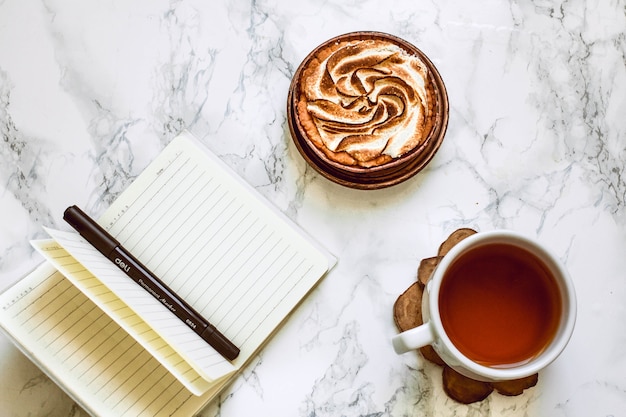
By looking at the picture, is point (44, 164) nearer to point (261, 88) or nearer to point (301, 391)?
point (261, 88)

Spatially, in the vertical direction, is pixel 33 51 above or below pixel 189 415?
above

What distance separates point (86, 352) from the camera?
79 cm

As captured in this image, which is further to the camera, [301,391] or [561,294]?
[301,391]

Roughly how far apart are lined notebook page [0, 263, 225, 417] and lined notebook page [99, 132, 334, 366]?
81 millimetres

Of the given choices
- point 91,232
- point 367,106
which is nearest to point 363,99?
point 367,106

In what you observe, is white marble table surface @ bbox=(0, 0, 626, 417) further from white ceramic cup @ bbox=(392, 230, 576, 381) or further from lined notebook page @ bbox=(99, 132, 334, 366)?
white ceramic cup @ bbox=(392, 230, 576, 381)

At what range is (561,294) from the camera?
2.28 ft

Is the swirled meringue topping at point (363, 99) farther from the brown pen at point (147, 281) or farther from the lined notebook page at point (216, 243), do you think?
the brown pen at point (147, 281)

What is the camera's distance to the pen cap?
797mm

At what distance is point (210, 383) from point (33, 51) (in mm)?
472

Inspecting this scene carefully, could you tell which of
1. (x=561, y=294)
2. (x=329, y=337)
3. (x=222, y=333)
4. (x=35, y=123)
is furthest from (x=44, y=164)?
(x=561, y=294)

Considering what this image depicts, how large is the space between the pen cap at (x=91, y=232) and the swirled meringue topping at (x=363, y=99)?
263 millimetres

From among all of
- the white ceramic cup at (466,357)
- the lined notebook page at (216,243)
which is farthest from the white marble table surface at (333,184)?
the white ceramic cup at (466,357)

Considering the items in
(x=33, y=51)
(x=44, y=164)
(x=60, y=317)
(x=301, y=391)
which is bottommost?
(x=301, y=391)
